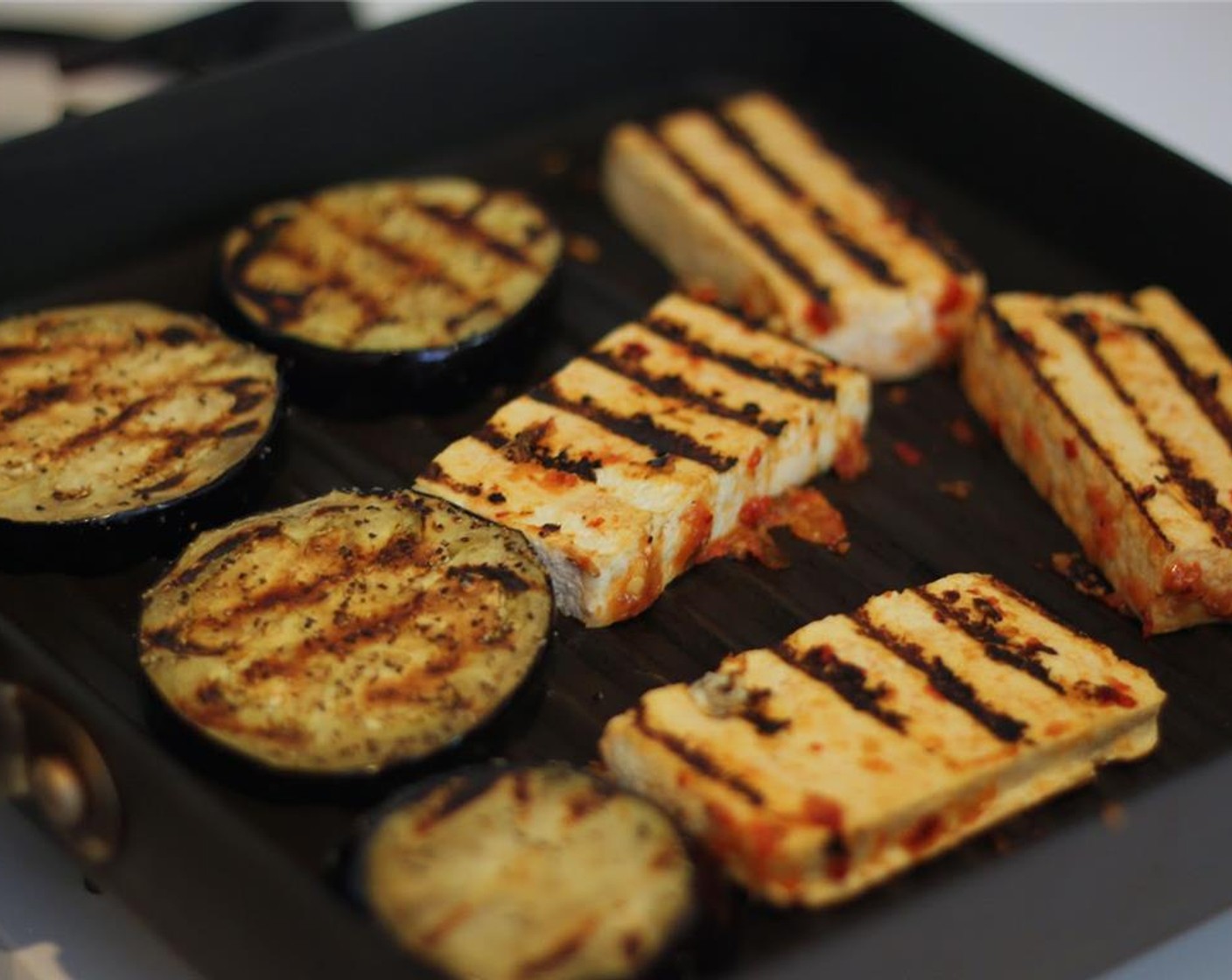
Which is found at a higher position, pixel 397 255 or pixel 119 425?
pixel 397 255

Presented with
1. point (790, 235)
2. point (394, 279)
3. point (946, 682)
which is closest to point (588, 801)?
point (946, 682)

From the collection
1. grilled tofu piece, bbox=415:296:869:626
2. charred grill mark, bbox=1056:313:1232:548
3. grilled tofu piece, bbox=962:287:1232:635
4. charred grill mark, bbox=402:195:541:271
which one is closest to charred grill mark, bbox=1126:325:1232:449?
grilled tofu piece, bbox=962:287:1232:635

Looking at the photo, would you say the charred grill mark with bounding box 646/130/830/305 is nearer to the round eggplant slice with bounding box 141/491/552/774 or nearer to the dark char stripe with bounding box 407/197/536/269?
the dark char stripe with bounding box 407/197/536/269

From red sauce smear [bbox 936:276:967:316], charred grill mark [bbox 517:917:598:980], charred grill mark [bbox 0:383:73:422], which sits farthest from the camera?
red sauce smear [bbox 936:276:967:316]

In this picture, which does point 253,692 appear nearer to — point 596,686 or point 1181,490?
point 596,686

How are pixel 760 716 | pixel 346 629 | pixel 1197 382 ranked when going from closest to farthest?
pixel 760 716 < pixel 346 629 < pixel 1197 382

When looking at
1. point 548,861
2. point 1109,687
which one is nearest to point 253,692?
point 548,861

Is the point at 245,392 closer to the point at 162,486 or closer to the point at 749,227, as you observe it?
the point at 162,486
